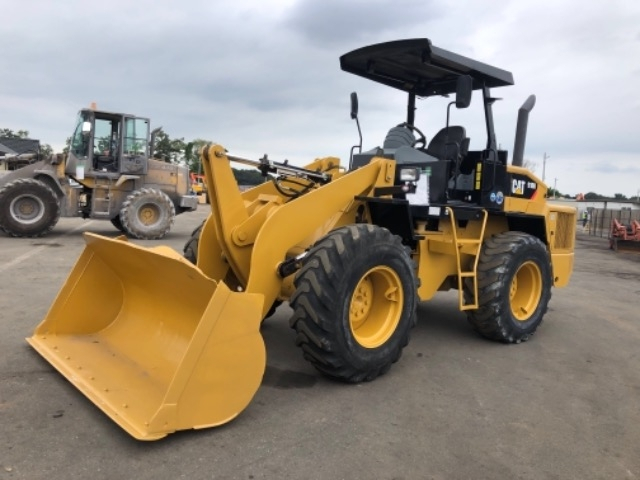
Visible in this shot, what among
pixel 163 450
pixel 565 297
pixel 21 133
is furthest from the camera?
pixel 21 133

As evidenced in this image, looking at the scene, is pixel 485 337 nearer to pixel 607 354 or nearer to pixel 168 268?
pixel 607 354

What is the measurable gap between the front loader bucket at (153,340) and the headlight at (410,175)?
6.80 feet

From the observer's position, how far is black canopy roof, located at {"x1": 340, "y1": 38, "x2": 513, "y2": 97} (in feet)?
16.7

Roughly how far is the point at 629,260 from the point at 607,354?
1215 centimetres

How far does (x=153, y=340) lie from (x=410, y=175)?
2495mm

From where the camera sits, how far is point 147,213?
13555mm

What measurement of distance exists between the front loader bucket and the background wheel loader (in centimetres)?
919

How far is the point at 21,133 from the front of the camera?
82.8 meters

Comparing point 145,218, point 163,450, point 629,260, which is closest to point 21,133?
point 145,218

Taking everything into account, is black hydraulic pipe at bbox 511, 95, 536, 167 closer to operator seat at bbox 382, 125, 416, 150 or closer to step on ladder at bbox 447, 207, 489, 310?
step on ladder at bbox 447, 207, 489, 310

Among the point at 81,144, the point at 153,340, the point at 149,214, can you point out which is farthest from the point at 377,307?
the point at 81,144

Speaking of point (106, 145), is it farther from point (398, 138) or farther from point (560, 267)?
point (560, 267)

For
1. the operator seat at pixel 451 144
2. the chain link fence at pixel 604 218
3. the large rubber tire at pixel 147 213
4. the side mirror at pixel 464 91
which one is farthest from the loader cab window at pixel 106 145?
the chain link fence at pixel 604 218

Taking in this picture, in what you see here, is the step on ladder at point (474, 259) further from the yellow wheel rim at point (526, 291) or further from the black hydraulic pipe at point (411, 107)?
the black hydraulic pipe at point (411, 107)
